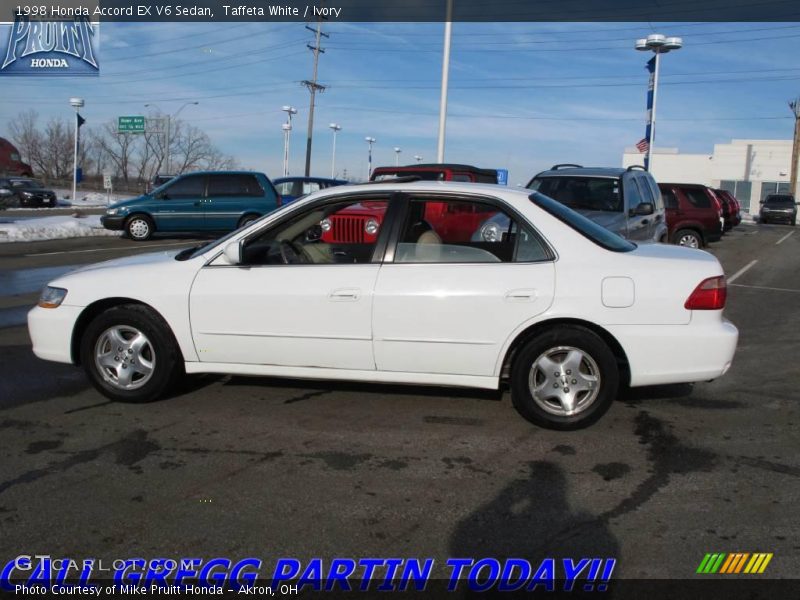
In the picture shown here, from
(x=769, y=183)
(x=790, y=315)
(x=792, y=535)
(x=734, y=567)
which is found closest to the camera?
(x=734, y=567)

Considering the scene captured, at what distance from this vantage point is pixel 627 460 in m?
4.27

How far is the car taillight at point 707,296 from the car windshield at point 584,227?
56 cm

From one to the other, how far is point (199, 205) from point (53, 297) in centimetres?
1370

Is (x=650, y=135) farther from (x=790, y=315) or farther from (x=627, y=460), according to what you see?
(x=627, y=460)

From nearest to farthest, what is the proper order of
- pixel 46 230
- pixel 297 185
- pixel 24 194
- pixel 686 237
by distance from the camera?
pixel 686 237
pixel 46 230
pixel 297 185
pixel 24 194

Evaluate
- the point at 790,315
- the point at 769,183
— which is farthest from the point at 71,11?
the point at 769,183

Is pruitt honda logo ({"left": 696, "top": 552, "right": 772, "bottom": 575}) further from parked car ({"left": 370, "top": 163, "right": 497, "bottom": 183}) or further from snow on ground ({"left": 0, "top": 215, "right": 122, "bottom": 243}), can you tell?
snow on ground ({"left": 0, "top": 215, "right": 122, "bottom": 243})

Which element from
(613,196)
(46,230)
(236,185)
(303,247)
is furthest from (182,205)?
(303,247)

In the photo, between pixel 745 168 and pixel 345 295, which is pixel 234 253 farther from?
pixel 745 168

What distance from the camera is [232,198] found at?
1830cm

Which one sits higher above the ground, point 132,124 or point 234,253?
point 132,124

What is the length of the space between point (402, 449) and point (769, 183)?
6235 cm

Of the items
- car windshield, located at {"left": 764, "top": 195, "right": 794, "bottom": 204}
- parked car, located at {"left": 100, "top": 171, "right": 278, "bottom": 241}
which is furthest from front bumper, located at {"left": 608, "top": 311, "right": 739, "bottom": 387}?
car windshield, located at {"left": 764, "top": 195, "right": 794, "bottom": 204}

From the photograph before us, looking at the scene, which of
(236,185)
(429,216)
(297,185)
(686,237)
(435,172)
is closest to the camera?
(429,216)
